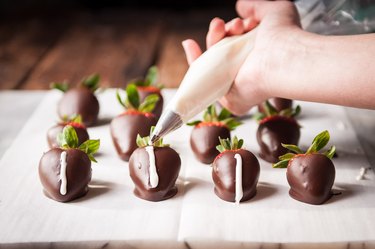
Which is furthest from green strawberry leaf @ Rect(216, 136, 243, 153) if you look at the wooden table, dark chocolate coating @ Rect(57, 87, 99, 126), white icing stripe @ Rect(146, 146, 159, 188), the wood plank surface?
the wood plank surface

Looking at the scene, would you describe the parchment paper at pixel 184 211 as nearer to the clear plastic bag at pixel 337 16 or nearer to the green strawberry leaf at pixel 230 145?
the green strawberry leaf at pixel 230 145

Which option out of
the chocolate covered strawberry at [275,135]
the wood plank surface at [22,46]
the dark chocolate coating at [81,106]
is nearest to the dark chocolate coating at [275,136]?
the chocolate covered strawberry at [275,135]

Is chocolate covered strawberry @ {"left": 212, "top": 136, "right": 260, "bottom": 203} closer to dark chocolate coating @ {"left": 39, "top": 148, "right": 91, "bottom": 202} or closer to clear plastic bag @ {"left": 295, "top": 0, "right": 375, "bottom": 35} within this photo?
dark chocolate coating @ {"left": 39, "top": 148, "right": 91, "bottom": 202}

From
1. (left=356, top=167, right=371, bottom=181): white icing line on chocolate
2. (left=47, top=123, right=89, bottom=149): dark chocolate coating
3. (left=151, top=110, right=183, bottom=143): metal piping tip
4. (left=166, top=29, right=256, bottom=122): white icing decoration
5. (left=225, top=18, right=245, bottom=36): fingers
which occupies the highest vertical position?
(left=225, top=18, right=245, bottom=36): fingers

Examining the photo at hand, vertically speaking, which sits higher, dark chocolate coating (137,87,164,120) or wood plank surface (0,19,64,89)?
dark chocolate coating (137,87,164,120)

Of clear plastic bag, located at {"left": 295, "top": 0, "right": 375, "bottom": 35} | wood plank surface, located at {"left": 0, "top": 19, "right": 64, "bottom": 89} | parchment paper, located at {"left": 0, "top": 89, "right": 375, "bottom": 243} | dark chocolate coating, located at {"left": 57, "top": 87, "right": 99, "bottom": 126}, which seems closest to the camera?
parchment paper, located at {"left": 0, "top": 89, "right": 375, "bottom": 243}

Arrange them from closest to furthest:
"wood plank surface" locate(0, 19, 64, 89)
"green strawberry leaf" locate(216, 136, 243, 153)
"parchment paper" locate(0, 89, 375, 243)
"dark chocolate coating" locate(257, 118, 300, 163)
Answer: "parchment paper" locate(0, 89, 375, 243)
"green strawberry leaf" locate(216, 136, 243, 153)
"dark chocolate coating" locate(257, 118, 300, 163)
"wood plank surface" locate(0, 19, 64, 89)

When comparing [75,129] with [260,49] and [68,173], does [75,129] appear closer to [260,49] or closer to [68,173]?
[68,173]
